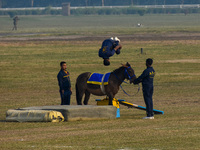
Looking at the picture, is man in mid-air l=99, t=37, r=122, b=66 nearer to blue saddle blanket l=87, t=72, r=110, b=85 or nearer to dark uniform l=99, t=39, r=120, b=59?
dark uniform l=99, t=39, r=120, b=59

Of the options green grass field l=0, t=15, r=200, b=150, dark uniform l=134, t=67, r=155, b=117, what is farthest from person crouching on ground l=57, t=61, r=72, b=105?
dark uniform l=134, t=67, r=155, b=117

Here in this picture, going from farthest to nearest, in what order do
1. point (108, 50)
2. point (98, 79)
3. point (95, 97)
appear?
point (95, 97) → point (98, 79) → point (108, 50)

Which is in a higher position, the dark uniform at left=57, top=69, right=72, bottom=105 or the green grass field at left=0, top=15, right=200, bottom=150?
the dark uniform at left=57, top=69, right=72, bottom=105

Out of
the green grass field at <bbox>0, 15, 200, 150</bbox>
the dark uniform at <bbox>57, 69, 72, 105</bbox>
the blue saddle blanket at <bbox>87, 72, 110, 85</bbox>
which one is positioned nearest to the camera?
the green grass field at <bbox>0, 15, 200, 150</bbox>

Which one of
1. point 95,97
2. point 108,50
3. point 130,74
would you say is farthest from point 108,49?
point 95,97

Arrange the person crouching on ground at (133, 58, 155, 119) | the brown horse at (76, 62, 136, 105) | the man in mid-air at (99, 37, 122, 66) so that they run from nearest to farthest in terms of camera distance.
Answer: the person crouching on ground at (133, 58, 155, 119) → the man in mid-air at (99, 37, 122, 66) → the brown horse at (76, 62, 136, 105)

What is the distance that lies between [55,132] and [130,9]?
175 m

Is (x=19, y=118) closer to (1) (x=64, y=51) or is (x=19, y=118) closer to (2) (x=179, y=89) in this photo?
(2) (x=179, y=89)

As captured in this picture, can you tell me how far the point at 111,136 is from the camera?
52.0 feet

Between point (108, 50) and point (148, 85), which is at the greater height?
point (108, 50)

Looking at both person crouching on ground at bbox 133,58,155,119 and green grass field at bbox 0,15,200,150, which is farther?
person crouching on ground at bbox 133,58,155,119

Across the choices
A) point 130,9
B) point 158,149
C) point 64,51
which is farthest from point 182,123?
point 130,9

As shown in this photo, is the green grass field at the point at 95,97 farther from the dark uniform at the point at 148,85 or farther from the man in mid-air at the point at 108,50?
the man in mid-air at the point at 108,50

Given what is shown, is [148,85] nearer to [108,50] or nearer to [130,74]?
[130,74]
